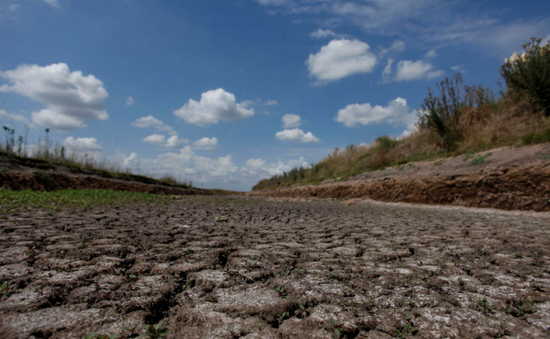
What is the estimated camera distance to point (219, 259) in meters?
2.38

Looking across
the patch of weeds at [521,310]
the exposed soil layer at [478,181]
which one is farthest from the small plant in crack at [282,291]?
the exposed soil layer at [478,181]

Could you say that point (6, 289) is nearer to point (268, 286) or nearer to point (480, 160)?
point (268, 286)

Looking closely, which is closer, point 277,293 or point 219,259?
point 277,293

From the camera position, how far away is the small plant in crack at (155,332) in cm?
120

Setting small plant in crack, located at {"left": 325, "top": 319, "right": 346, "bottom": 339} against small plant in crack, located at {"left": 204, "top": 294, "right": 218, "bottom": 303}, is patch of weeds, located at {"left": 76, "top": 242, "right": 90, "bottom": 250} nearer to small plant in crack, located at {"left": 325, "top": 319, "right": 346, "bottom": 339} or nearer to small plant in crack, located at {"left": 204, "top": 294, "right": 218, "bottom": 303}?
small plant in crack, located at {"left": 204, "top": 294, "right": 218, "bottom": 303}

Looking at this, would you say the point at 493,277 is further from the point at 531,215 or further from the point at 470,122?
the point at 470,122

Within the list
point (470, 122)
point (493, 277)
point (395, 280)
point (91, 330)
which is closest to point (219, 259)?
point (91, 330)

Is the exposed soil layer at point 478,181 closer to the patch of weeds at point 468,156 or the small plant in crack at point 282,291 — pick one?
the patch of weeds at point 468,156

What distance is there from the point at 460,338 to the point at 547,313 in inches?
26.3

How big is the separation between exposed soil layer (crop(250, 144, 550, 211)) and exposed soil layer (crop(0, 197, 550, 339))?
401 centimetres

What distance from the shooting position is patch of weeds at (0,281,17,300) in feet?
4.75


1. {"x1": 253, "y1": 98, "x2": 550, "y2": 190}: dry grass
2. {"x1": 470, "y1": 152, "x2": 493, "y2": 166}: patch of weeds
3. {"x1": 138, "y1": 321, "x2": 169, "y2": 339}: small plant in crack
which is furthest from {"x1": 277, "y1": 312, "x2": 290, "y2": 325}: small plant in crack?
{"x1": 253, "y1": 98, "x2": 550, "y2": 190}: dry grass

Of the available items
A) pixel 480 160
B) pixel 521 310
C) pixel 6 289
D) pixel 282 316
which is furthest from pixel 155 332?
pixel 480 160

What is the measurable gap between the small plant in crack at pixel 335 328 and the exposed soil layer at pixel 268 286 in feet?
0.03
